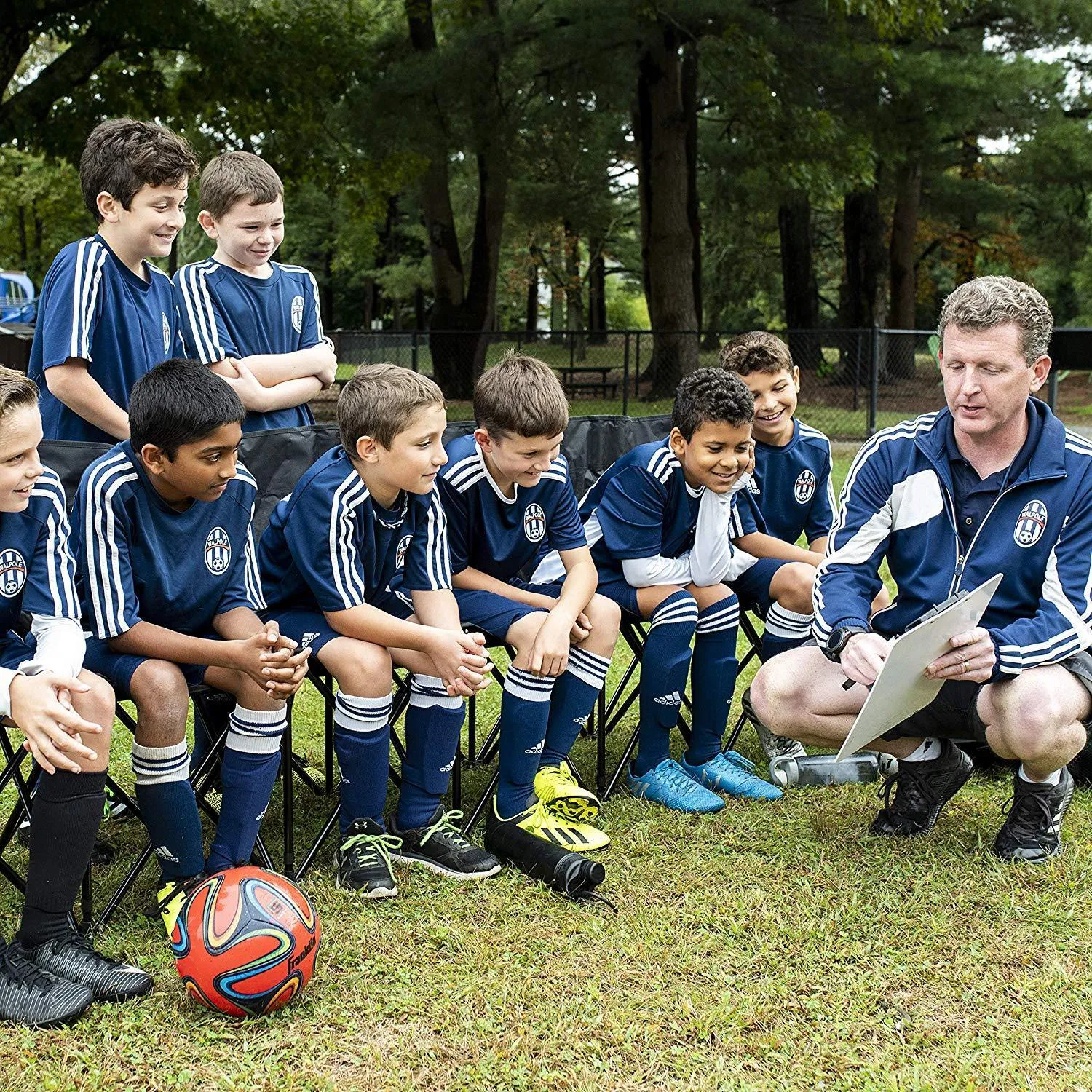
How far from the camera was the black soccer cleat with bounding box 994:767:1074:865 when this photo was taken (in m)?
3.35

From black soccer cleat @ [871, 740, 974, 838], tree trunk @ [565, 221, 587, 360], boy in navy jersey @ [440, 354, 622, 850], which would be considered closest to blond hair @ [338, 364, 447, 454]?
boy in navy jersey @ [440, 354, 622, 850]

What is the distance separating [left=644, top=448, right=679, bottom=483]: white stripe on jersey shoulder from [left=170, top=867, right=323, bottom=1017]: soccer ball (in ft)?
5.80

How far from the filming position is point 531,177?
21.2 m

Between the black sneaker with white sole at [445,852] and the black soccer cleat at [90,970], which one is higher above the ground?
the black soccer cleat at [90,970]

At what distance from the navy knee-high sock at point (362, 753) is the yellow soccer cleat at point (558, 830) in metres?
0.40

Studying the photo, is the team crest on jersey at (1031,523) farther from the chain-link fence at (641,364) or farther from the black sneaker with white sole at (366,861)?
the chain-link fence at (641,364)

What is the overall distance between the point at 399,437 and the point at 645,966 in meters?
1.40

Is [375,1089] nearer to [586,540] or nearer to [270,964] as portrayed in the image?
[270,964]

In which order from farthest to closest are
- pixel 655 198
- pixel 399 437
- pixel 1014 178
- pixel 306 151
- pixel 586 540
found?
pixel 1014 178 → pixel 655 198 → pixel 306 151 → pixel 586 540 → pixel 399 437

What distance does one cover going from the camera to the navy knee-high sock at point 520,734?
3.45 metres

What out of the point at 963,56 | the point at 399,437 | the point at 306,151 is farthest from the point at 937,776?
the point at 963,56

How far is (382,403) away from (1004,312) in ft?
5.22

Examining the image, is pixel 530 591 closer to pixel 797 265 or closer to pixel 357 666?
pixel 357 666

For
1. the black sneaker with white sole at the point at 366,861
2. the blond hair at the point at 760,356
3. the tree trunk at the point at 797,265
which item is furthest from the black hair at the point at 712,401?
the tree trunk at the point at 797,265
